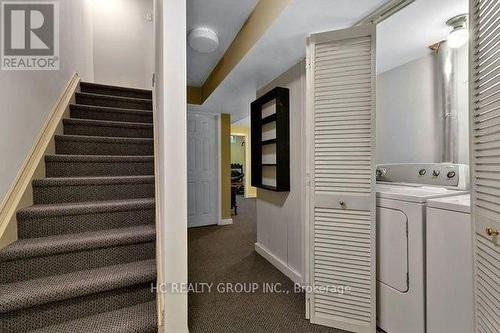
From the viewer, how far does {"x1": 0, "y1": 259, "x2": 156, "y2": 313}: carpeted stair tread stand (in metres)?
1.09

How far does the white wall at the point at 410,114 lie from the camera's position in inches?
78.7

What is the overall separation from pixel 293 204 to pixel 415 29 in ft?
5.60

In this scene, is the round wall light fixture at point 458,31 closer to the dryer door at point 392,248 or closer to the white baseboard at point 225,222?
the dryer door at point 392,248

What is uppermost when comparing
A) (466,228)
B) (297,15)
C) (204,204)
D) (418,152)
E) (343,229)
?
(297,15)

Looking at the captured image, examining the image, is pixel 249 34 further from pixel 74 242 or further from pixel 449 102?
pixel 74 242

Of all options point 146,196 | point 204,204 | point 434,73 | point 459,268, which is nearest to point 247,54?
point 146,196

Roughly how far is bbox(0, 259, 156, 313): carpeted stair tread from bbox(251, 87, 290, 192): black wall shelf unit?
4.66 feet

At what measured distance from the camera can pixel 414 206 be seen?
52.9 inches

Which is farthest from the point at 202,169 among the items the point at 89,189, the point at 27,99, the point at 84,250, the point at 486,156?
the point at 486,156

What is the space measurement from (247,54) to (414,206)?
169 cm

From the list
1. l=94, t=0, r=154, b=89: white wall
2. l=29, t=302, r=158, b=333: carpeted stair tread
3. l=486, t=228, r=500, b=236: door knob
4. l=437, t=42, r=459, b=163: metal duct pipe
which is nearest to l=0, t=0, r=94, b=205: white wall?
l=29, t=302, r=158, b=333: carpeted stair tread

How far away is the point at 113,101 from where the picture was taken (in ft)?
9.05

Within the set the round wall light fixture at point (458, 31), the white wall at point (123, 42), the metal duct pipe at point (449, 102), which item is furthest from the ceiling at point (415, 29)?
the white wall at point (123, 42)

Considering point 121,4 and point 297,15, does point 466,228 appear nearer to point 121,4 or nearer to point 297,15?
point 297,15
